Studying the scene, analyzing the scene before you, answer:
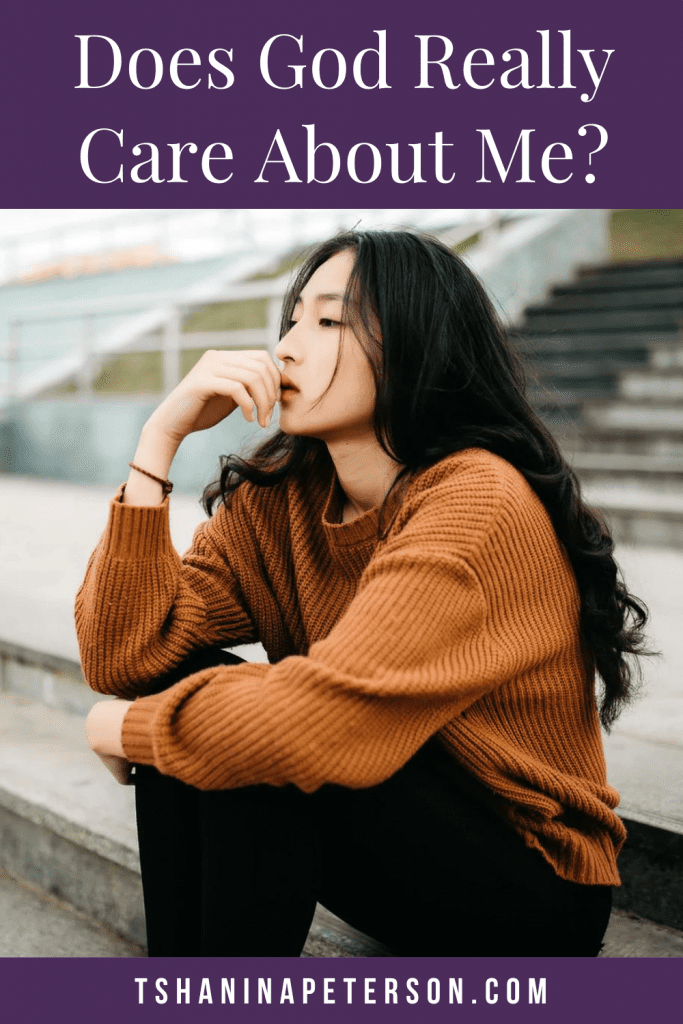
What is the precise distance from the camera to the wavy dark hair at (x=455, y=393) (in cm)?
147

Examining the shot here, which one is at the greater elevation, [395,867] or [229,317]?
[229,317]

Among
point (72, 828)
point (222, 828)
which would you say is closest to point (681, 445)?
point (72, 828)

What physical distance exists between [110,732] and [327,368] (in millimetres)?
600

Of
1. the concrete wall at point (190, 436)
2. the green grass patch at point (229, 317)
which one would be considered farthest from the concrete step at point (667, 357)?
the green grass patch at point (229, 317)

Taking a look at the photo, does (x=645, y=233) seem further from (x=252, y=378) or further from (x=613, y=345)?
(x=252, y=378)

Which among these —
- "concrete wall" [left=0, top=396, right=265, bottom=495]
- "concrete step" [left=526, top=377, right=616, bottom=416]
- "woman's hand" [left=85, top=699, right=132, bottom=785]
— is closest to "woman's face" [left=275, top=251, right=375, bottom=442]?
"woman's hand" [left=85, top=699, right=132, bottom=785]

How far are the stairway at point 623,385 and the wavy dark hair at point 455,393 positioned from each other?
9.04 ft

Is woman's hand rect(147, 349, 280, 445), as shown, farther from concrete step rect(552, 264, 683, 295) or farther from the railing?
concrete step rect(552, 264, 683, 295)

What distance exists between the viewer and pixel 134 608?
161 cm

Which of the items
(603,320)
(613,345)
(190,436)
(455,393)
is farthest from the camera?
(190,436)

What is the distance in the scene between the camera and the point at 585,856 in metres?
1.42

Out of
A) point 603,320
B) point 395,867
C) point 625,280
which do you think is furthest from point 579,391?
point 395,867

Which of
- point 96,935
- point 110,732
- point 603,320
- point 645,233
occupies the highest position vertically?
point 645,233

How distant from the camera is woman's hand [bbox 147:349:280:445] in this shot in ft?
5.25
